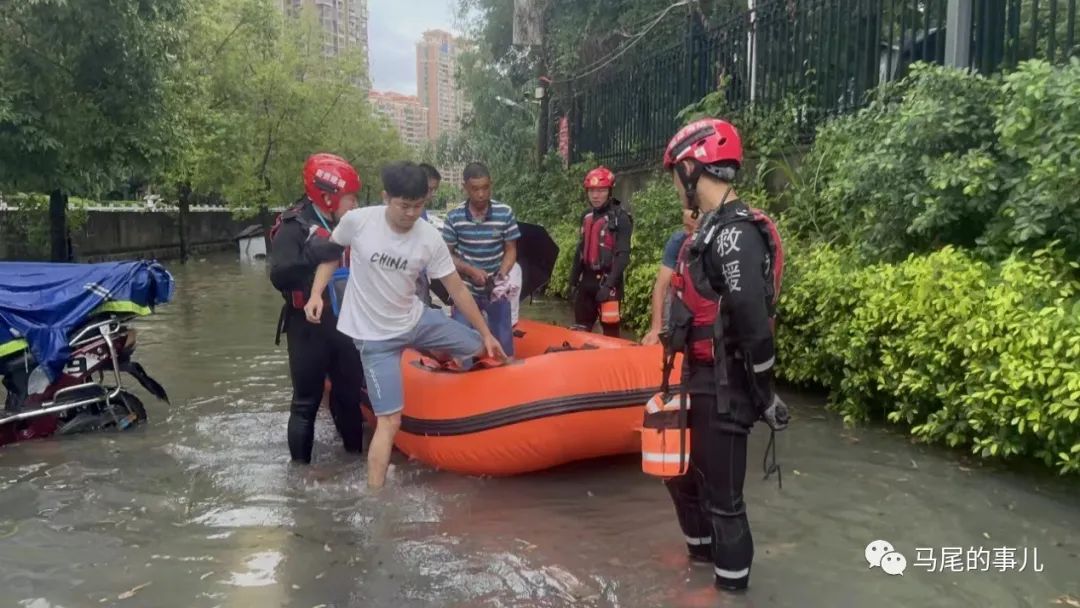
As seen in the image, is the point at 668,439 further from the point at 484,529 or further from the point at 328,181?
the point at 328,181

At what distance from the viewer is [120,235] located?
23.0 metres

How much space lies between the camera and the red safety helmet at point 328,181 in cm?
486

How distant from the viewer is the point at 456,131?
73.0 feet

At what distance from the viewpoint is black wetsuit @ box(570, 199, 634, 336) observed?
22.6 ft

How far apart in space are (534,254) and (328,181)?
1994 mm

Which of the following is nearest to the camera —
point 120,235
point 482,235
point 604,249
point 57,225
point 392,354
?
point 392,354

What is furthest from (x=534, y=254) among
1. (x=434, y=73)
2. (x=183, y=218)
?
(x=434, y=73)

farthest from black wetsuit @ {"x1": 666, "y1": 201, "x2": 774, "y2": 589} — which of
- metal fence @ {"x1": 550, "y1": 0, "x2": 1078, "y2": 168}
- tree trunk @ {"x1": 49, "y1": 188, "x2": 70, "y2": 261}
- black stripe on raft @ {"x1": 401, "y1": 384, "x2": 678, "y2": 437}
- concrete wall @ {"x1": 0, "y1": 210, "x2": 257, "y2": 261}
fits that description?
concrete wall @ {"x1": 0, "y1": 210, "x2": 257, "y2": 261}

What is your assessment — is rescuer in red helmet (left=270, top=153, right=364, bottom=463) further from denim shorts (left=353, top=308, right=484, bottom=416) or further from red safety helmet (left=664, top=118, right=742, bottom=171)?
red safety helmet (left=664, top=118, right=742, bottom=171)

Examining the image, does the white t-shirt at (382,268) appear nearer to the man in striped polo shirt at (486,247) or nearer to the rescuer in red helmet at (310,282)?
the rescuer in red helmet at (310,282)

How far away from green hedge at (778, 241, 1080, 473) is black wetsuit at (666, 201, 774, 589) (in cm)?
176

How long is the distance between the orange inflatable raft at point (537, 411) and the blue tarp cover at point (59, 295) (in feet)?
7.43

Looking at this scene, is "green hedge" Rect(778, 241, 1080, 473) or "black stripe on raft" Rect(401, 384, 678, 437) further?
"black stripe on raft" Rect(401, 384, 678, 437)

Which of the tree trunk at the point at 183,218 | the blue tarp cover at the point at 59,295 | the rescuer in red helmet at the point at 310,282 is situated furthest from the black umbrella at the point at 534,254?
the tree trunk at the point at 183,218
